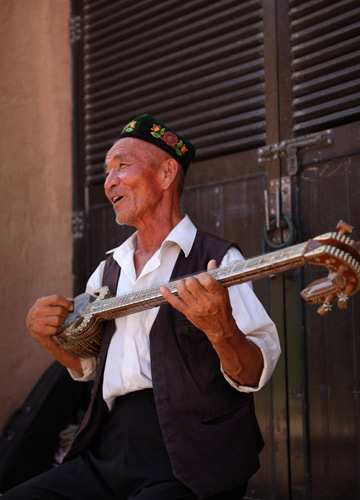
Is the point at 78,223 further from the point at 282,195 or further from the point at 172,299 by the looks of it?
the point at 172,299

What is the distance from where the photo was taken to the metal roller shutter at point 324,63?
111 inches

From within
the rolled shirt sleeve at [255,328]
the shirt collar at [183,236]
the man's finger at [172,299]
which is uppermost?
the shirt collar at [183,236]

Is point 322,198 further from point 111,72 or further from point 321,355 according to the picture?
point 111,72

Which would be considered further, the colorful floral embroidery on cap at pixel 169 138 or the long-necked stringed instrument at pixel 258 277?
the colorful floral embroidery on cap at pixel 169 138

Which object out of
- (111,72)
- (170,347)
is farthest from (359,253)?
(111,72)

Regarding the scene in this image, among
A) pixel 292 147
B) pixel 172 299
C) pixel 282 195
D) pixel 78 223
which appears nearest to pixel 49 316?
pixel 172 299

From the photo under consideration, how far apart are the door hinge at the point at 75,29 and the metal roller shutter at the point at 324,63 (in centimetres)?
160

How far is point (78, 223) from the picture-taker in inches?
155

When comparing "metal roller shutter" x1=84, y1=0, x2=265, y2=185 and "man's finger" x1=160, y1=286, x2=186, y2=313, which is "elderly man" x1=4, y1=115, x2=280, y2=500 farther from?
"metal roller shutter" x1=84, y1=0, x2=265, y2=185

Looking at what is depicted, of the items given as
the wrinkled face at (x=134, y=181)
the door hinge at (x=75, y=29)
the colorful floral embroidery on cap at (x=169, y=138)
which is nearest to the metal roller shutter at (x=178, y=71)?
the door hinge at (x=75, y=29)

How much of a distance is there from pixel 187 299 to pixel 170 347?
0.96ft

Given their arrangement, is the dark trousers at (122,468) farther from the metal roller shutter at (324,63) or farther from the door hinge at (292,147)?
the metal roller shutter at (324,63)

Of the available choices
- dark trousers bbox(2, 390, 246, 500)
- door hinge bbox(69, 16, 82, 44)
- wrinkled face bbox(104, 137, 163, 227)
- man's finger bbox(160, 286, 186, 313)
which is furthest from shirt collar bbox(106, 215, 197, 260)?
door hinge bbox(69, 16, 82, 44)

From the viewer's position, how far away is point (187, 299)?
1.74 meters
